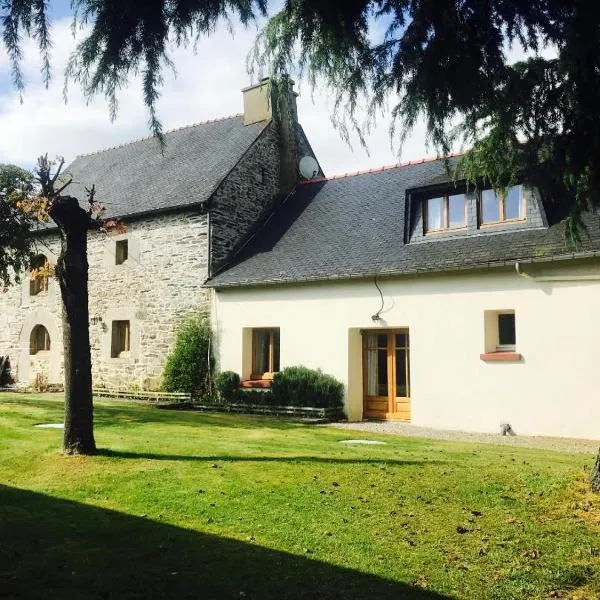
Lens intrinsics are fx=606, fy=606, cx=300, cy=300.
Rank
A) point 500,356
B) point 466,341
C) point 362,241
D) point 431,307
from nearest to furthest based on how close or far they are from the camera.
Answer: point 500,356
point 466,341
point 431,307
point 362,241

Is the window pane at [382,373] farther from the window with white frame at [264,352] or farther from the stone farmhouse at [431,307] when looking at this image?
the window with white frame at [264,352]

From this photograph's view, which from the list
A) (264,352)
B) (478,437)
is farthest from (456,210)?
(264,352)

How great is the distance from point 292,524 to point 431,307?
8573mm

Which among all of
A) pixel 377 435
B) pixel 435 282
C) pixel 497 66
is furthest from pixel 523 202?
pixel 497 66

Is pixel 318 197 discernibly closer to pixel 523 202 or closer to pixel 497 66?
pixel 523 202

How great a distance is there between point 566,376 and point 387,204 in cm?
689

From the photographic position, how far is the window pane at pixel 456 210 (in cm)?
1380

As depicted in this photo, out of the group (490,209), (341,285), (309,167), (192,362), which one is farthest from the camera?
(309,167)

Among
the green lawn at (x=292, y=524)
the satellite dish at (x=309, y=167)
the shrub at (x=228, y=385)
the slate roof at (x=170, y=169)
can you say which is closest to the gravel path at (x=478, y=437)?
the green lawn at (x=292, y=524)

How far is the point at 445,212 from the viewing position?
1404 cm

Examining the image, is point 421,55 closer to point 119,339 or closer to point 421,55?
point 421,55

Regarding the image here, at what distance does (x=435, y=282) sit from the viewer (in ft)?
42.5

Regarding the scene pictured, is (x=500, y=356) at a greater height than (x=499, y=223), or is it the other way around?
(x=499, y=223)

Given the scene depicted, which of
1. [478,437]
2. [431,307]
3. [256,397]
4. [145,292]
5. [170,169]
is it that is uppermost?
[170,169]
